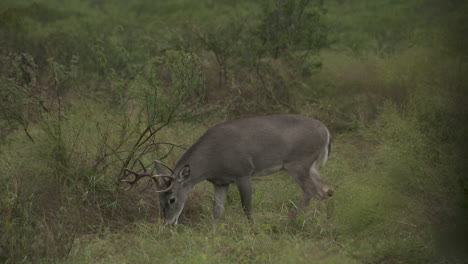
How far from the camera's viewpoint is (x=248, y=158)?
32.1ft

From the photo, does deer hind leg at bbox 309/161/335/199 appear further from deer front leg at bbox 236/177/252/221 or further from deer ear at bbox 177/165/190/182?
deer ear at bbox 177/165/190/182

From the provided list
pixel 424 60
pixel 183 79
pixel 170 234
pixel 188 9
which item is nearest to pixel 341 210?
pixel 170 234

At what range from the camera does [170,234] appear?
888 centimetres

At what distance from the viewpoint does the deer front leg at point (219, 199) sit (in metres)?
9.57

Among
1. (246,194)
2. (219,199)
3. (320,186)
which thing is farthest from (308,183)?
(219,199)

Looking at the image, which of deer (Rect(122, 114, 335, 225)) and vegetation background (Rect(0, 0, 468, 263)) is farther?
deer (Rect(122, 114, 335, 225))

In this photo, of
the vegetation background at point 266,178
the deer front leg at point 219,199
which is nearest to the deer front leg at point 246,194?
the vegetation background at point 266,178

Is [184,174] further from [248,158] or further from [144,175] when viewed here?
[248,158]

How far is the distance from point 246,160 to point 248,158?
46mm

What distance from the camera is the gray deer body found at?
9633mm

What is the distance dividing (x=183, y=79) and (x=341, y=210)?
9.17ft

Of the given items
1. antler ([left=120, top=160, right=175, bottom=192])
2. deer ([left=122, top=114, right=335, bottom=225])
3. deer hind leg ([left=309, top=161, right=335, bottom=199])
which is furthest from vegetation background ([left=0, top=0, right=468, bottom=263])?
antler ([left=120, top=160, right=175, bottom=192])

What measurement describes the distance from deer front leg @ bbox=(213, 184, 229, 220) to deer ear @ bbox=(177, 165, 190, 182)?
0.56 m

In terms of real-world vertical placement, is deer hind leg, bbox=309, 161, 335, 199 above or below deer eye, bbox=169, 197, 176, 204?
below
